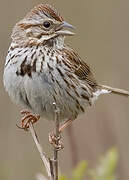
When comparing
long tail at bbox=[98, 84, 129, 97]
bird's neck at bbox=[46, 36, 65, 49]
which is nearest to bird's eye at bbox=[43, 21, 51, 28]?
bird's neck at bbox=[46, 36, 65, 49]

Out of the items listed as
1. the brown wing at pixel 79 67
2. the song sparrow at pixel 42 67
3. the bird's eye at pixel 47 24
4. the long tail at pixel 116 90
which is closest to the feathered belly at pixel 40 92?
the song sparrow at pixel 42 67

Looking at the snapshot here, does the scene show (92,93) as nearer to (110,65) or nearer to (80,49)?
(110,65)

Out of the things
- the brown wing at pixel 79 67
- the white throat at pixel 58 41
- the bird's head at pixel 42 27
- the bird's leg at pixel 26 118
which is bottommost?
the bird's leg at pixel 26 118

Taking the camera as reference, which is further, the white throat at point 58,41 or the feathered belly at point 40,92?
the white throat at point 58,41

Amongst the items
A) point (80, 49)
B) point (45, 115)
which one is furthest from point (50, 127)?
point (45, 115)

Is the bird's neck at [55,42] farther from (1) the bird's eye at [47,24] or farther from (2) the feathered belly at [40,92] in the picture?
(2) the feathered belly at [40,92]

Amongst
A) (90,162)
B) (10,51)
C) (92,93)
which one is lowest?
(90,162)

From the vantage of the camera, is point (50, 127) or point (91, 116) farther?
point (50, 127)

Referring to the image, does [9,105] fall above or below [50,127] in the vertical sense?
above
